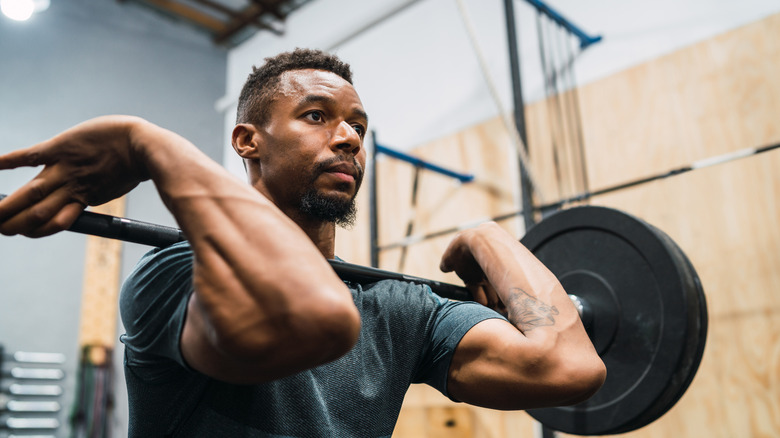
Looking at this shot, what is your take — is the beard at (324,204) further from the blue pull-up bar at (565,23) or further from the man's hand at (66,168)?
the blue pull-up bar at (565,23)

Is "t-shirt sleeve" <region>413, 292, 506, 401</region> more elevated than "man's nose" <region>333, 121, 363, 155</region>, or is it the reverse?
"man's nose" <region>333, 121, 363, 155</region>

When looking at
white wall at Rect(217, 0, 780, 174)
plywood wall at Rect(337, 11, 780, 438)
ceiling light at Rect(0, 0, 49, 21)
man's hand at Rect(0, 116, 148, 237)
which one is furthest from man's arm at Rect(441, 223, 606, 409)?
ceiling light at Rect(0, 0, 49, 21)

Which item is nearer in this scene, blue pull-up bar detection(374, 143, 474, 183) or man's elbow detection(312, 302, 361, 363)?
man's elbow detection(312, 302, 361, 363)

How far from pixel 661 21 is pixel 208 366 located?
317cm

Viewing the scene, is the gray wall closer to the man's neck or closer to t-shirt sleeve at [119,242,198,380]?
the man's neck

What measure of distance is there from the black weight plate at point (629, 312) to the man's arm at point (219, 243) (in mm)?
985

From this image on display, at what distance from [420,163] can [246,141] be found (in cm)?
226

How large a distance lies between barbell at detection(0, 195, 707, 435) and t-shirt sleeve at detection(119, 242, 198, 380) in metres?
0.49

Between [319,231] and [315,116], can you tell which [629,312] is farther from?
[315,116]

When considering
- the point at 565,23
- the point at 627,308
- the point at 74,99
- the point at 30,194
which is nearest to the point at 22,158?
the point at 30,194

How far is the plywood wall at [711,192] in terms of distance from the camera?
2.58 m

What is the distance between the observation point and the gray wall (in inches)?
173

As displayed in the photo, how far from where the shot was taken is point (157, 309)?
84 cm

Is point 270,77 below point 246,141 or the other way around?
the other way around
